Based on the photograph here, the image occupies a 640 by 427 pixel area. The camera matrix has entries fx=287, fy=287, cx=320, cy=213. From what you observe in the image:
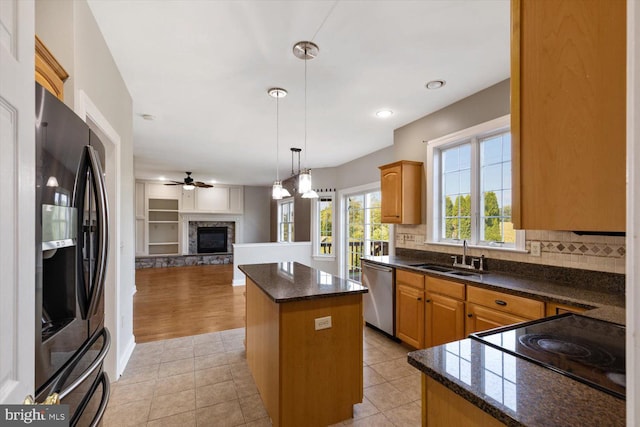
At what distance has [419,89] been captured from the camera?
2.87 meters

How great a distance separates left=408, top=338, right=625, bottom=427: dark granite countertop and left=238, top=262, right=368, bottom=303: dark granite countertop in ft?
3.09

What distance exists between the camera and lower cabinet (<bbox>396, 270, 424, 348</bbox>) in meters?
2.88

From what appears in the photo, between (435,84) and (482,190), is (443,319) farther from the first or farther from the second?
(435,84)

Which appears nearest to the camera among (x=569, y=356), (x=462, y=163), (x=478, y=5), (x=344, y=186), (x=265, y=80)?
(x=569, y=356)

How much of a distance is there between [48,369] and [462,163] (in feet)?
11.7

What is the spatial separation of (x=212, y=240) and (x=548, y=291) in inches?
354

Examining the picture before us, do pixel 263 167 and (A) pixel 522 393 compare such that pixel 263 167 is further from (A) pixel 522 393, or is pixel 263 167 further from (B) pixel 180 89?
(A) pixel 522 393

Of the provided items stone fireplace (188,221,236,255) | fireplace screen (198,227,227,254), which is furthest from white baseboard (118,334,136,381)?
fireplace screen (198,227,227,254)

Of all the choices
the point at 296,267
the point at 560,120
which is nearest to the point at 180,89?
the point at 296,267

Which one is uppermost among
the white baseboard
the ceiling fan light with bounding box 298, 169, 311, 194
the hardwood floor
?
the ceiling fan light with bounding box 298, 169, 311, 194

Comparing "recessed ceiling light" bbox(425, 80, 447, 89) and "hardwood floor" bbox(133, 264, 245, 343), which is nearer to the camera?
"recessed ceiling light" bbox(425, 80, 447, 89)

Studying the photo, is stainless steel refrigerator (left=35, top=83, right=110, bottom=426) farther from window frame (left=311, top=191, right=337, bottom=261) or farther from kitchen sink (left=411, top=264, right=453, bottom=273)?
window frame (left=311, top=191, right=337, bottom=261)

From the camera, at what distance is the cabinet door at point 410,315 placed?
113 inches

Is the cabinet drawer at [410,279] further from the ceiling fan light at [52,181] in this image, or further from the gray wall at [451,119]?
the ceiling fan light at [52,181]
